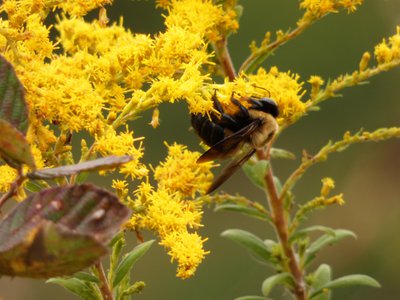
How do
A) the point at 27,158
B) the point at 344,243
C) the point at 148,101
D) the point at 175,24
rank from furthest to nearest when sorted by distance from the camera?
1. the point at 344,243
2. the point at 175,24
3. the point at 148,101
4. the point at 27,158

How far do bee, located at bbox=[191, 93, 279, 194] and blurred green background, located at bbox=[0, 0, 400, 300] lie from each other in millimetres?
4243

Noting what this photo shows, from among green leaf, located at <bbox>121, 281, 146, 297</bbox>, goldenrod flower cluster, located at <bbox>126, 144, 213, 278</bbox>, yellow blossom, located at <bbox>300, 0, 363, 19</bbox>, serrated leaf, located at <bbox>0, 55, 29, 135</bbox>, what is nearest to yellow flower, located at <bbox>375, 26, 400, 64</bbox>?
yellow blossom, located at <bbox>300, 0, 363, 19</bbox>

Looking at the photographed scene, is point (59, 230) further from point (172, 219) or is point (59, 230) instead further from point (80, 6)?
point (80, 6)

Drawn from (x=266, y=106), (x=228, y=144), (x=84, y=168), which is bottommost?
(x=84, y=168)

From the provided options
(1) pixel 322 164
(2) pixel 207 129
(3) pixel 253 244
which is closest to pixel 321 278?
(3) pixel 253 244

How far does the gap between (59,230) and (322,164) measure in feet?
24.9

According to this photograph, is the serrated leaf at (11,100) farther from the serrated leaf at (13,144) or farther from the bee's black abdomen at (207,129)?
the bee's black abdomen at (207,129)

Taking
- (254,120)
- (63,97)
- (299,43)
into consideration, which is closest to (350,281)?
(254,120)

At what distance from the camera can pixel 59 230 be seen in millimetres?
982

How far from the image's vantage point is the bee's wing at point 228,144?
2.22m

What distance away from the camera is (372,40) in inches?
353

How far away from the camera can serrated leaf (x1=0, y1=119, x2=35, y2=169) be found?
1133 millimetres

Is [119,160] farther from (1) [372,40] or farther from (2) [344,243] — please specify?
(1) [372,40]

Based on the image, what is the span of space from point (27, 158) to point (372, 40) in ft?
27.1
